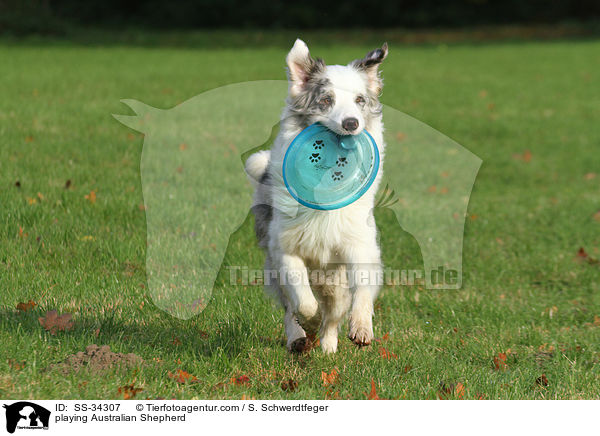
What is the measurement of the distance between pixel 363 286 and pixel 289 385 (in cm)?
70

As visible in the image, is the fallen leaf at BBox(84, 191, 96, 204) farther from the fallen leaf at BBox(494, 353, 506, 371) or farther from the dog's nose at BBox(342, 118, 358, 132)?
the fallen leaf at BBox(494, 353, 506, 371)

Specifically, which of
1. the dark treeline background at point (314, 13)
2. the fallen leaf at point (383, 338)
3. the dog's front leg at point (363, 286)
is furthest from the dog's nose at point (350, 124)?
the dark treeline background at point (314, 13)

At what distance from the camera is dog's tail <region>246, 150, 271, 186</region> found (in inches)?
187

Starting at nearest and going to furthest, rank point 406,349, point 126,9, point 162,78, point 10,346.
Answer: point 10,346
point 406,349
point 162,78
point 126,9

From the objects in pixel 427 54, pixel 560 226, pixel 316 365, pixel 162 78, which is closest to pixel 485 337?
pixel 316 365

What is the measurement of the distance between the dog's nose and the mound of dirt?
1.74 metres

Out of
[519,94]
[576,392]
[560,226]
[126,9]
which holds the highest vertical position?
[126,9]

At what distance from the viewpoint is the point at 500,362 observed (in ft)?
15.9

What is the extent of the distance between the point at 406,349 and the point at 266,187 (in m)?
1.37

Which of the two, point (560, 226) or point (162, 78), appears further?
point (162, 78)

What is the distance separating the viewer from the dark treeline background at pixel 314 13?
120 feet

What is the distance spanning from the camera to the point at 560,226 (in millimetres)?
8539

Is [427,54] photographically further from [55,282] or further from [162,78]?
[55,282]

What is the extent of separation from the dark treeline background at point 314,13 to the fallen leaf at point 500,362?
31.6m
